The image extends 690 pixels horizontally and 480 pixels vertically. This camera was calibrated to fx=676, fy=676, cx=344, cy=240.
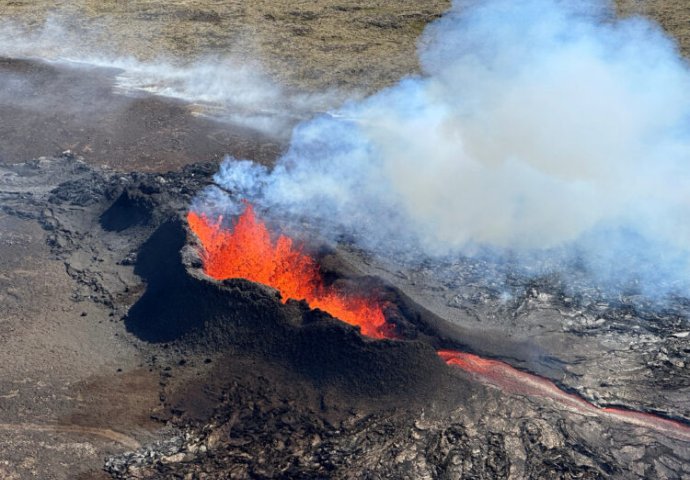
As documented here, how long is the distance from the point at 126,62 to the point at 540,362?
2605 centimetres

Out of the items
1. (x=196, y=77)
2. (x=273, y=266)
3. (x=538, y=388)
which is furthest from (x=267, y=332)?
(x=196, y=77)

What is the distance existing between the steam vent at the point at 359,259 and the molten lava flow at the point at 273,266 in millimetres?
69

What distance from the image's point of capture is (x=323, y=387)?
13.9 meters

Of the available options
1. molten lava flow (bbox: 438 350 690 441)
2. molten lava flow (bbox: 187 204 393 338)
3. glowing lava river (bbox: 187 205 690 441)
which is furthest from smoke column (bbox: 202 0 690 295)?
molten lava flow (bbox: 438 350 690 441)

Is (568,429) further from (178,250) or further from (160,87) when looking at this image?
(160,87)

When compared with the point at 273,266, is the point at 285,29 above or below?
above

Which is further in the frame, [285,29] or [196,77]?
[285,29]

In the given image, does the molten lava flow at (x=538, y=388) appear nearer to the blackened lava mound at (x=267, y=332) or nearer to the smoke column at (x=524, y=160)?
the blackened lava mound at (x=267, y=332)

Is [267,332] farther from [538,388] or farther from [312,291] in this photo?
[538,388]

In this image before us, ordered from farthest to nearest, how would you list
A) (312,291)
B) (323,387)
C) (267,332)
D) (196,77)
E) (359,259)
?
1. (196,77)
2. (359,259)
3. (312,291)
4. (267,332)
5. (323,387)

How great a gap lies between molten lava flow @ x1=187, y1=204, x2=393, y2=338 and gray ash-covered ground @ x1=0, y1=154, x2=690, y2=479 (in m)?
0.67

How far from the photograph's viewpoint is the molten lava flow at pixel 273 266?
51.8 ft

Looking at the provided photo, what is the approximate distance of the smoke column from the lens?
64.3 ft

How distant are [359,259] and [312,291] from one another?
7.99 feet
